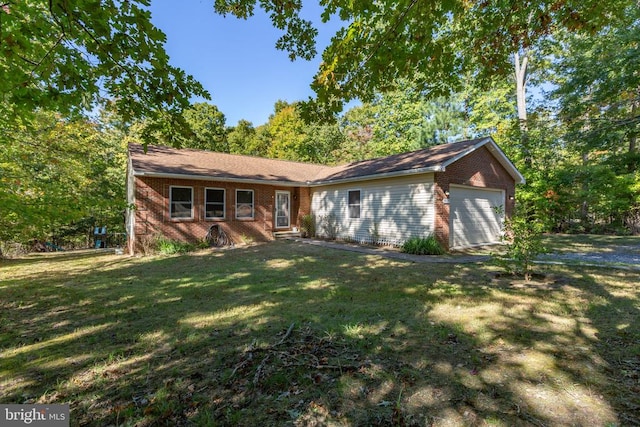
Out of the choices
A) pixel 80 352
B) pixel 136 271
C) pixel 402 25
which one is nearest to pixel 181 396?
pixel 80 352

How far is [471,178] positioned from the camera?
11648mm

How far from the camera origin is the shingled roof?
1101 cm

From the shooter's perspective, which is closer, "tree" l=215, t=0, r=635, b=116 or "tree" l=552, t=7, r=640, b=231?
"tree" l=215, t=0, r=635, b=116

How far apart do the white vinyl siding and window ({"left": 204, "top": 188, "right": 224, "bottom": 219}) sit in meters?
4.99

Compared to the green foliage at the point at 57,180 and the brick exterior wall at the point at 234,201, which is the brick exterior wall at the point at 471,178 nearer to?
the brick exterior wall at the point at 234,201

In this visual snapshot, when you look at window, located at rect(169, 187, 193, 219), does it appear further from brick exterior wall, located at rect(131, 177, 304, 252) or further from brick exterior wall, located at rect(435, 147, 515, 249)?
brick exterior wall, located at rect(435, 147, 515, 249)

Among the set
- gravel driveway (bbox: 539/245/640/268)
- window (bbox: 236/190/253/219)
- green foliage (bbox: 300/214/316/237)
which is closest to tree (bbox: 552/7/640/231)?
gravel driveway (bbox: 539/245/640/268)

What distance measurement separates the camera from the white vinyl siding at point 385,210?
10750mm

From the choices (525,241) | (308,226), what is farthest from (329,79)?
(308,226)

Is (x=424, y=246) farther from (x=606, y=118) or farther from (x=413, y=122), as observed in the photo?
(x=413, y=122)

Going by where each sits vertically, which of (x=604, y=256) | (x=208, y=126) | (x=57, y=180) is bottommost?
(x=604, y=256)

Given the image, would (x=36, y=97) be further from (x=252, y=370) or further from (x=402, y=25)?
(x=402, y=25)

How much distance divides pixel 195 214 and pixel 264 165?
18.0ft

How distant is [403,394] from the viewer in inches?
98.3
